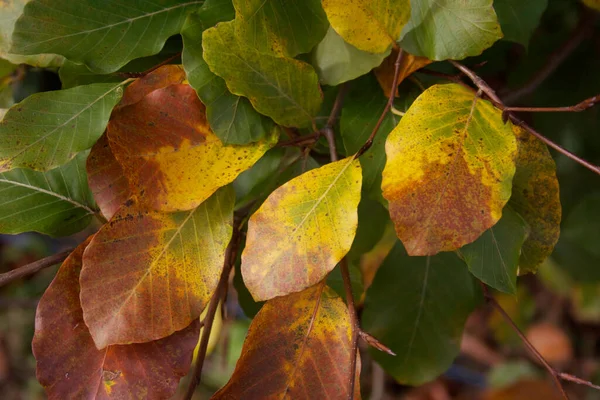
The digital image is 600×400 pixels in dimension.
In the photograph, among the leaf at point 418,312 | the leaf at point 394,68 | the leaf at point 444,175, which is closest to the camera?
the leaf at point 444,175

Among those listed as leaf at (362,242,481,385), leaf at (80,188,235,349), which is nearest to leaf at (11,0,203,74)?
leaf at (80,188,235,349)

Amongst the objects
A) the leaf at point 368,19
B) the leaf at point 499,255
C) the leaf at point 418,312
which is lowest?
the leaf at point 418,312

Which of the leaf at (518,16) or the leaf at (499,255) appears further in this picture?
the leaf at (518,16)

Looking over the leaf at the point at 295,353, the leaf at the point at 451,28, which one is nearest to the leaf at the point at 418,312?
the leaf at the point at 295,353

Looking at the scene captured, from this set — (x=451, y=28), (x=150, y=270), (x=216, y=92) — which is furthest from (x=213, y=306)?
(x=451, y=28)

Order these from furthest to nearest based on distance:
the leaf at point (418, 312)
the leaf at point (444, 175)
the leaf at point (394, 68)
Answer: the leaf at point (418, 312), the leaf at point (394, 68), the leaf at point (444, 175)

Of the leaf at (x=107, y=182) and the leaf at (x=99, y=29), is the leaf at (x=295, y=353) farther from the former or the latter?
the leaf at (x=99, y=29)
